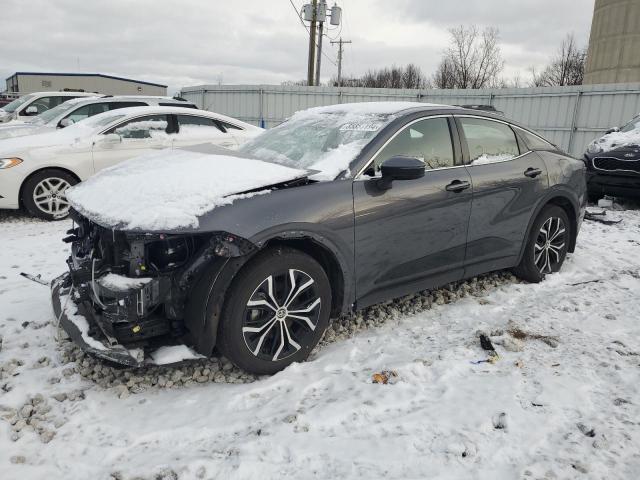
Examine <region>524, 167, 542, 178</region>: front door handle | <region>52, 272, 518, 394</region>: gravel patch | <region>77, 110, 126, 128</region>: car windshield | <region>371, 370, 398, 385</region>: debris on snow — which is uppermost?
<region>77, 110, 126, 128</region>: car windshield

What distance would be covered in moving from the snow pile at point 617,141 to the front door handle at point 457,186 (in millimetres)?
5911

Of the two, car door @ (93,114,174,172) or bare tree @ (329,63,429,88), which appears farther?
bare tree @ (329,63,429,88)

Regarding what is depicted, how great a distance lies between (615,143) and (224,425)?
27.6ft

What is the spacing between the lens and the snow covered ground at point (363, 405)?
7.75 feet

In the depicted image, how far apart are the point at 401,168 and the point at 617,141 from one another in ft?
23.0

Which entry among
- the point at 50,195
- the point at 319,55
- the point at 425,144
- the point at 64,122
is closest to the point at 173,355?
the point at 425,144

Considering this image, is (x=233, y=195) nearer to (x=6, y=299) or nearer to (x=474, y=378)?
(x=474, y=378)

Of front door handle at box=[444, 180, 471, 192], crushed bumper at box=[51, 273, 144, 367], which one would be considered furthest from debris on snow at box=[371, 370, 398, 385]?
front door handle at box=[444, 180, 471, 192]

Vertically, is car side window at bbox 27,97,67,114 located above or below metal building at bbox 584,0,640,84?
below

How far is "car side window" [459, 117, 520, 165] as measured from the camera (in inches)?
164

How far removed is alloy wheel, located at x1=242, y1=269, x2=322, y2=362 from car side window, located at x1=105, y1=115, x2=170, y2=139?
551 cm

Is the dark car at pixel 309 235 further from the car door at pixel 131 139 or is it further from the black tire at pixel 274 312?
the car door at pixel 131 139

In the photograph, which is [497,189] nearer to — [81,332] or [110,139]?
[81,332]

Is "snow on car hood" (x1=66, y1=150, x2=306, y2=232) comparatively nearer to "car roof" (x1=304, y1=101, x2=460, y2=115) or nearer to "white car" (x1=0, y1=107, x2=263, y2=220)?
"car roof" (x1=304, y1=101, x2=460, y2=115)
